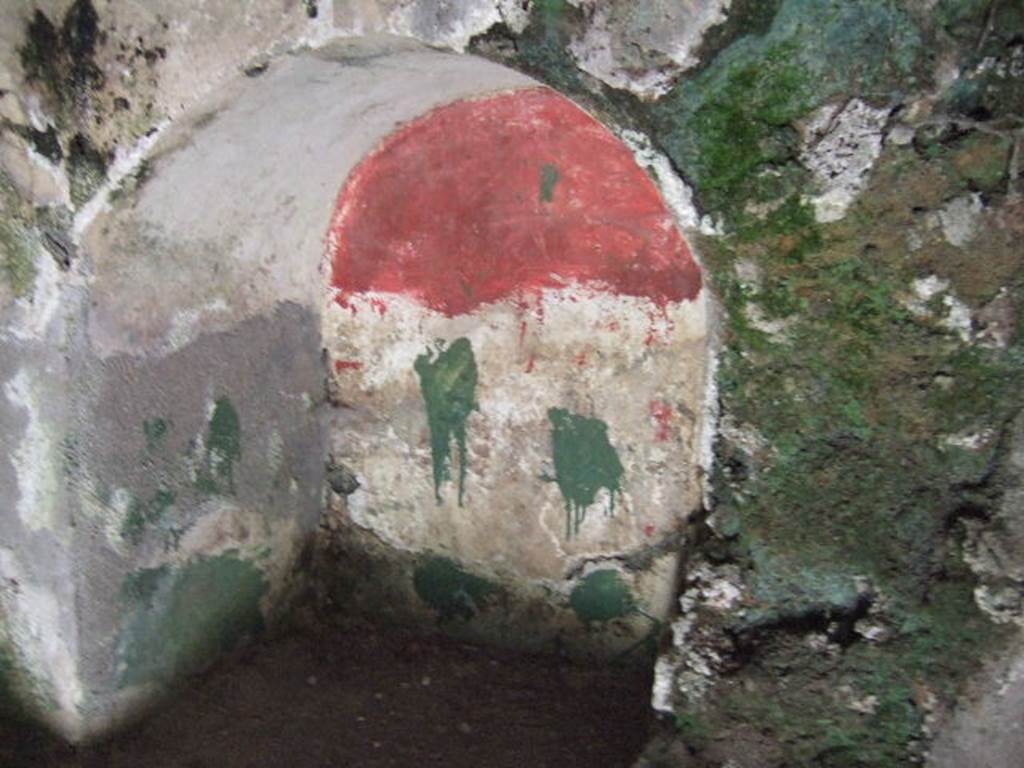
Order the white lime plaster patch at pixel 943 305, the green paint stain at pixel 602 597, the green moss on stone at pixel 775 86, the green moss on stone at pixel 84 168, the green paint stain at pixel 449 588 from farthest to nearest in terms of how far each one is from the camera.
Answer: the green paint stain at pixel 449 588
the green paint stain at pixel 602 597
the green moss on stone at pixel 84 168
the white lime plaster patch at pixel 943 305
the green moss on stone at pixel 775 86

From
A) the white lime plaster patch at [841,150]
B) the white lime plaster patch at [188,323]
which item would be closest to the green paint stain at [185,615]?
the white lime plaster patch at [188,323]

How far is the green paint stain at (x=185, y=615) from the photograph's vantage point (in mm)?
2289

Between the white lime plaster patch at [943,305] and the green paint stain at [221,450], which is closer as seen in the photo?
the white lime plaster patch at [943,305]

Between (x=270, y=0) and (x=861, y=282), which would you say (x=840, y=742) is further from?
(x=270, y=0)

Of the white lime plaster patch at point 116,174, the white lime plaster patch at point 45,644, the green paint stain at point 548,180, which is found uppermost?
the green paint stain at point 548,180

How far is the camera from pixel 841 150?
1.55 metres

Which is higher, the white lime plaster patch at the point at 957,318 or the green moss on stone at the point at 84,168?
the green moss on stone at the point at 84,168

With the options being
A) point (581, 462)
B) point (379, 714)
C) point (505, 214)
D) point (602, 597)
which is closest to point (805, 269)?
point (505, 214)

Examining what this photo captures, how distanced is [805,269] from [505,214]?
0.84 metres

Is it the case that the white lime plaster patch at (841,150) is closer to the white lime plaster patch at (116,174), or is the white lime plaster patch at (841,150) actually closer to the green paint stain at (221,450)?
the white lime plaster patch at (116,174)

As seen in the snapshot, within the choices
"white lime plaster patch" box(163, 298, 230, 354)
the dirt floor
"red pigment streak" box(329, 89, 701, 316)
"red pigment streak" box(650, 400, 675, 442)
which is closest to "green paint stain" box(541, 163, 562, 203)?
"red pigment streak" box(329, 89, 701, 316)

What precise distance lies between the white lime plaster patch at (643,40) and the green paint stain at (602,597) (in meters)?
1.36

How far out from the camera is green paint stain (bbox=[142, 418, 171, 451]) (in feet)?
7.00

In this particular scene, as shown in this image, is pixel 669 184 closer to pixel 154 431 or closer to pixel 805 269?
pixel 805 269
